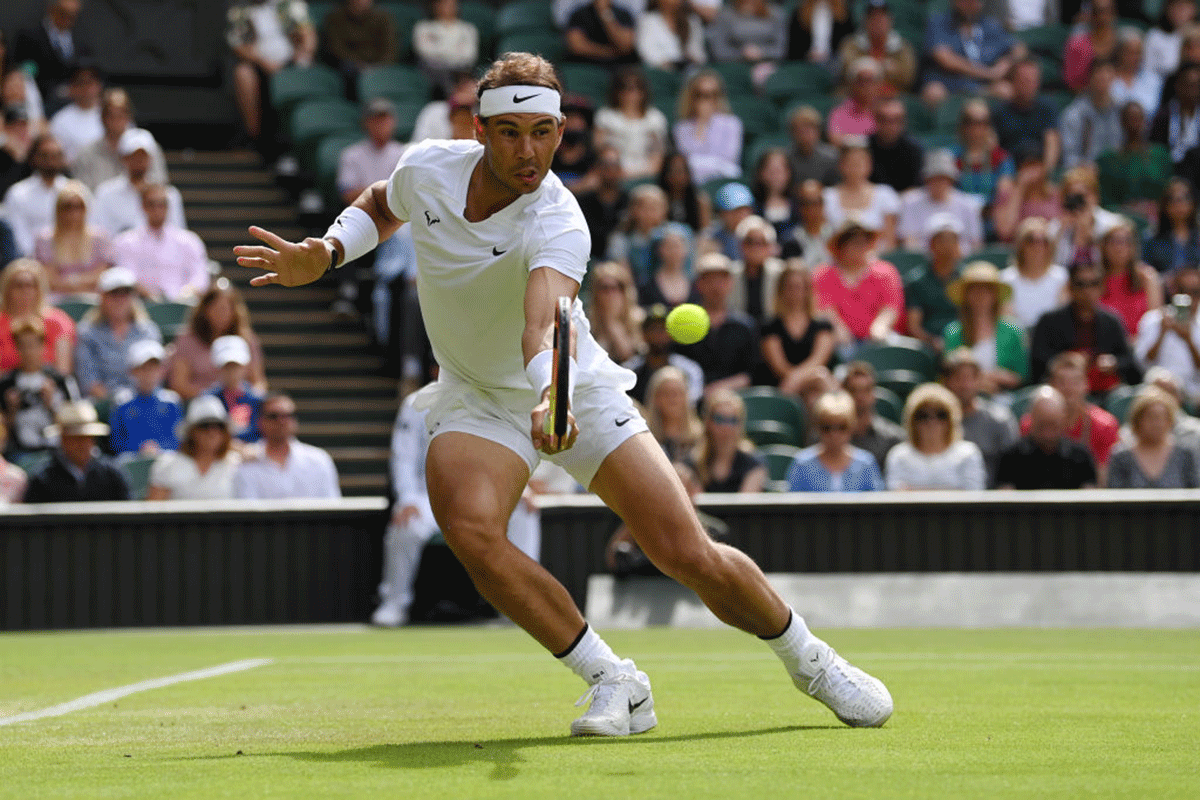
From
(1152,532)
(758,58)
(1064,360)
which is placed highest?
(758,58)

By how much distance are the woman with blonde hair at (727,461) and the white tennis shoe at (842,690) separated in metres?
6.41

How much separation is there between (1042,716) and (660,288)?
8140mm

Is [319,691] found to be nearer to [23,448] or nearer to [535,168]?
[535,168]

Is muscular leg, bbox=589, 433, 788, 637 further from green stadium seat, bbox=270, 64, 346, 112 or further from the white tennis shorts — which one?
green stadium seat, bbox=270, 64, 346, 112

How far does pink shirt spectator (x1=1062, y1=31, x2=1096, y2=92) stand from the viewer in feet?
62.3

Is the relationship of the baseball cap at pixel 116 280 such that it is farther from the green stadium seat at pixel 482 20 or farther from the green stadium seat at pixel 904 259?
the green stadium seat at pixel 482 20

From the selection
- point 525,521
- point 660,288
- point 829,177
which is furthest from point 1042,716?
point 829,177

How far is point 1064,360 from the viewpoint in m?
12.9

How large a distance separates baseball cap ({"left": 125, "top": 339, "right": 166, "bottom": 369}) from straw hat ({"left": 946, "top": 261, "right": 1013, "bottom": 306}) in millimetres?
5588

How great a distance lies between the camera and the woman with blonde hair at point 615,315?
43.5 ft

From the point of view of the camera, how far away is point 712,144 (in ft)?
55.0

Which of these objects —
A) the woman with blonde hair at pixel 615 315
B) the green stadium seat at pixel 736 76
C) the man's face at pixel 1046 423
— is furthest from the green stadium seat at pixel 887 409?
the green stadium seat at pixel 736 76

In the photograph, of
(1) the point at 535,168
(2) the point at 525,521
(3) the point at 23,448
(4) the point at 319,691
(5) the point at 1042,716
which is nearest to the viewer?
(1) the point at 535,168

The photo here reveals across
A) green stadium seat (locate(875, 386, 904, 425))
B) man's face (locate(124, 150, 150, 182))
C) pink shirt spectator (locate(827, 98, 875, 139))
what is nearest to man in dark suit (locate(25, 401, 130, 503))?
man's face (locate(124, 150, 150, 182))
